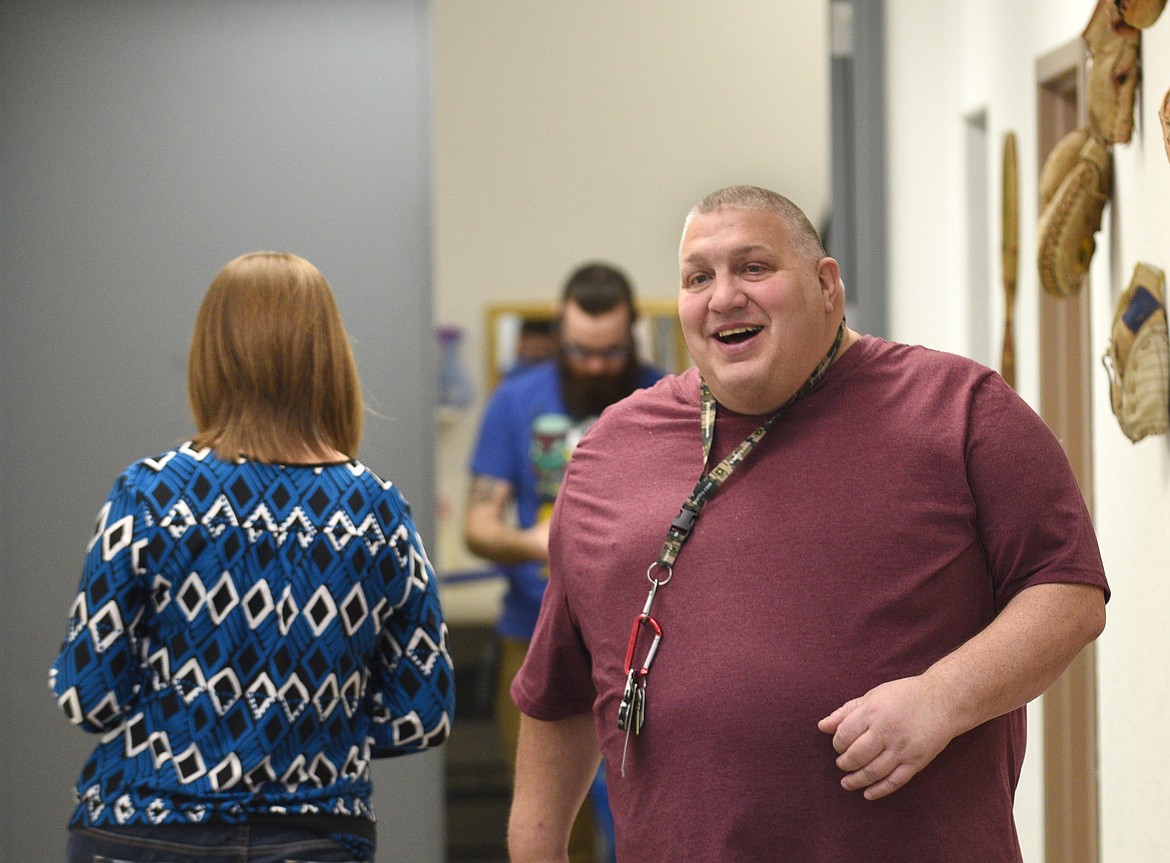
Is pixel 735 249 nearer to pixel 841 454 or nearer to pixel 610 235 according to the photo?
pixel 841 454

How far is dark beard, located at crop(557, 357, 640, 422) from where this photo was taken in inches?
146

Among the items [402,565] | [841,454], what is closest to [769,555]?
[841,454]

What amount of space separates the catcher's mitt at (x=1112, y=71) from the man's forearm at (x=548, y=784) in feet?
4.18

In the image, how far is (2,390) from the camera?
3.84m

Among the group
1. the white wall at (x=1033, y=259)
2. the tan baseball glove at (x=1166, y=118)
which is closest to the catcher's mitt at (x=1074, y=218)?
the white wall at (x=1033, y=259)

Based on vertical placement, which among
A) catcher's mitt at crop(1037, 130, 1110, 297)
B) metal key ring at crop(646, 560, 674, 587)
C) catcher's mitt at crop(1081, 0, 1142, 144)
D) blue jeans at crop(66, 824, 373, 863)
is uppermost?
catcher's mitt at crop(1081, 0, 1142, 144)

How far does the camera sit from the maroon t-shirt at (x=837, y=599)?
157cm

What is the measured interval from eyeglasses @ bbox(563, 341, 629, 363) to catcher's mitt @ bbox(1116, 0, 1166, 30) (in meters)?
1.75

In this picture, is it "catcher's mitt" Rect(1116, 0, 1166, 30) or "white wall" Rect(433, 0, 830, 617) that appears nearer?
"catcher's mitt" Rect(1116, 0, 1166, 30)

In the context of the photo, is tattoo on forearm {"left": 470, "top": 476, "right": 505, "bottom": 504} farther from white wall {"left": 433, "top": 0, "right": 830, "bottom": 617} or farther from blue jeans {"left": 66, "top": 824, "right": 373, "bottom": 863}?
Answer: blue jeans {"left": 66, "top": 824, "right": 373, "bottom": 863}

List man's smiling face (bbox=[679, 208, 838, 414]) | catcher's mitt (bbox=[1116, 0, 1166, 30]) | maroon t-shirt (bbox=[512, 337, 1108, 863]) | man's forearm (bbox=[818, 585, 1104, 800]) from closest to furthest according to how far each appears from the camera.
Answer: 1. man's forearm (bbox=[818, 585, 1104, 800])
2. maroon t-shirt (bbox=[512, 337, 1108, 863])
3. man's smiling face (bbox=[679, 208, 838, 414])
4. catcher's mitt (bbox=[1116, 0, 1166, 30])

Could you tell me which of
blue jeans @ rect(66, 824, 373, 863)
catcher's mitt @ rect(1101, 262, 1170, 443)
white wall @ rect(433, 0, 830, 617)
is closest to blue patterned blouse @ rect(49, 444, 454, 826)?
blue jeans @ rect(66, 824, 373, 863)

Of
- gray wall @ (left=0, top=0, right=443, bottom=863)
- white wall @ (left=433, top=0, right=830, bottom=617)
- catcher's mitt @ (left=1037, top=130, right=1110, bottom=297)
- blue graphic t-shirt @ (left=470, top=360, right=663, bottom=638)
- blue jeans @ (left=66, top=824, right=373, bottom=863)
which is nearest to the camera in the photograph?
blue jeans @ (left=66, top=824, right=373, bottom=863)

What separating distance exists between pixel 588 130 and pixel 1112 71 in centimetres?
297
